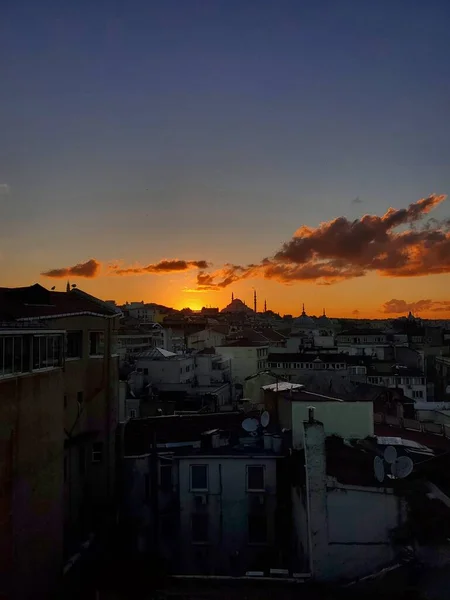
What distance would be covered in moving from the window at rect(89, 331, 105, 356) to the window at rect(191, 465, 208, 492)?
5994mm

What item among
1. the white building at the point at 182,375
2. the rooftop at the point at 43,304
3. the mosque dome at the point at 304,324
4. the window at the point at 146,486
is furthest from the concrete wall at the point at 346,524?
the mosque dome at the point at 304,324

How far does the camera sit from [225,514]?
831 inches

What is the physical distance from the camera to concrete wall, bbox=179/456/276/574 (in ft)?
68.5

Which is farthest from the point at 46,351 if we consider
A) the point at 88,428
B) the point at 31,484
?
the point at 88,428

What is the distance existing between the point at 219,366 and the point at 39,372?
4024cm

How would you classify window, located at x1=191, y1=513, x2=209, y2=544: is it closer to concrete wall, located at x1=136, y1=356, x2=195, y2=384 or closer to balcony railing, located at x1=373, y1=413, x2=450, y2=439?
balcony railing, located at x1=373, y1=413, x2=450, y2=439

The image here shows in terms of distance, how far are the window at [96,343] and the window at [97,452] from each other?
369 cm

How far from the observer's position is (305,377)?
47750 millimetres

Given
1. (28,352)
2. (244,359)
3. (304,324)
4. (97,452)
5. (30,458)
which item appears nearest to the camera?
(28,352)

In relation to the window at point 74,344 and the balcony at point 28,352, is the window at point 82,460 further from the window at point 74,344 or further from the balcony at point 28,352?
the balcony at point 28,352

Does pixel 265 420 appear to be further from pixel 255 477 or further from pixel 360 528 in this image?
pixel 360 528

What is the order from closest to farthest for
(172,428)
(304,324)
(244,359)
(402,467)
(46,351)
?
(46,351)
(402,467)
(172,428)
(244,359)
(304,324)

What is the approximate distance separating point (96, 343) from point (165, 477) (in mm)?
6135

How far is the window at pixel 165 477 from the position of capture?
2184 cm
